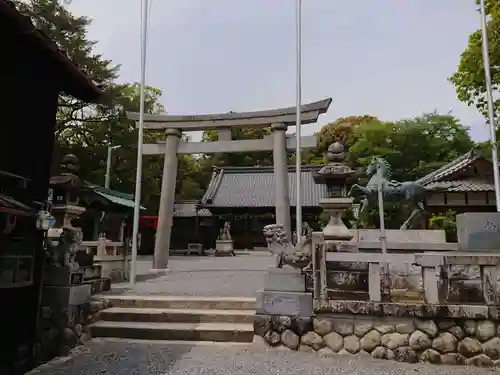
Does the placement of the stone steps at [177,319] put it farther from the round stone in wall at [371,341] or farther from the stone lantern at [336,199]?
the stone lantern at [336,199]

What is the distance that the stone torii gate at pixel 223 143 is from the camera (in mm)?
12039

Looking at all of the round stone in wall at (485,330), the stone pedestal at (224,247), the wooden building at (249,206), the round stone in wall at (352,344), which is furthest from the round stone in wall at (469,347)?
the wooden building at (249,206)

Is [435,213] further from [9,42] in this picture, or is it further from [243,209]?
[9,42]

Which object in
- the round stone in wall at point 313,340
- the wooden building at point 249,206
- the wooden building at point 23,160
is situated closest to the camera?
the wooden building at point 23,160

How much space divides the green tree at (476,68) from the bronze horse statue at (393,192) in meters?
3.48

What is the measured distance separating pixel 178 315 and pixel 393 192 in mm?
6555

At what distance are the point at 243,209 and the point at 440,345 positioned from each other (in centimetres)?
2628

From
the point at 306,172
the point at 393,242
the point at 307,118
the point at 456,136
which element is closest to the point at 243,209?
the point at 306,172

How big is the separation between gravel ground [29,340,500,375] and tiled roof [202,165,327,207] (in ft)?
78.9

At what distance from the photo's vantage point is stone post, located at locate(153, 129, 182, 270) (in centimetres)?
1274

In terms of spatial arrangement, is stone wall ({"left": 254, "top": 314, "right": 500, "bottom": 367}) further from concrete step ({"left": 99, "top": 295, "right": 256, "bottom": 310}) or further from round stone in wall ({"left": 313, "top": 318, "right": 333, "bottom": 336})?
concrete step ({"left": 99, "top": 295, "right": 256, "bottom": 310})

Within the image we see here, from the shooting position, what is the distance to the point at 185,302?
7133mm

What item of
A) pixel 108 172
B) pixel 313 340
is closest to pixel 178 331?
pixel 313 340

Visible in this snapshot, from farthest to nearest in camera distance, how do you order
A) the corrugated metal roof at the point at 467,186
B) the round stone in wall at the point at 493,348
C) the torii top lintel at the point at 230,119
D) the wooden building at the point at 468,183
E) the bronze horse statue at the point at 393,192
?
the wooden building at the point at 468,183, the corrugated metal roof at the point at 467,186, the torii top lintel at the point at 230,119, the bronze horse statue at the point at 393,192, the round stone in wall at the point at 493,348
